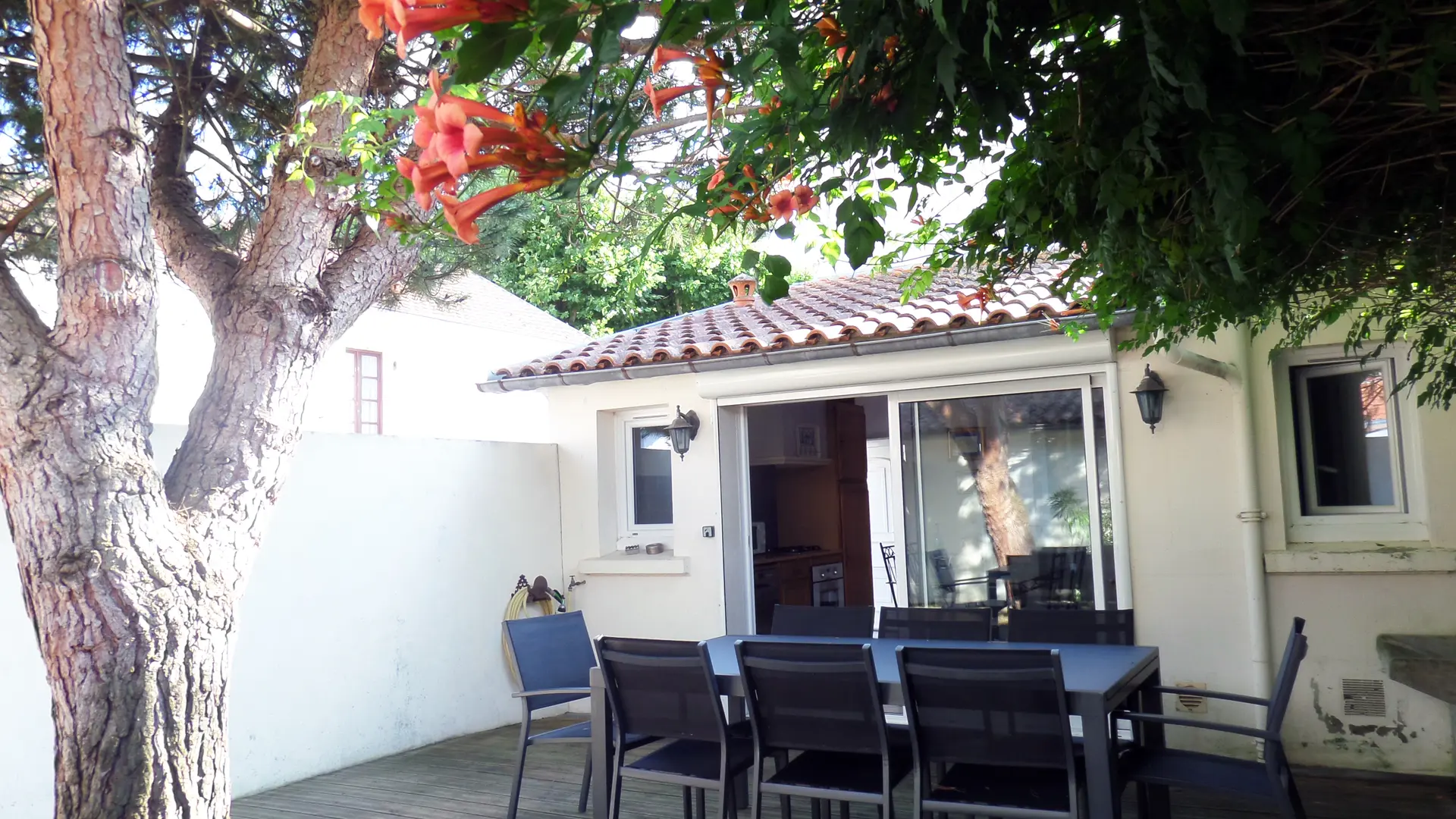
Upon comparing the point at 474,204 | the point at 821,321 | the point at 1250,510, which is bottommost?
the point at 1250,510

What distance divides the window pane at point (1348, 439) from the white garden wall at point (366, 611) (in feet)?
16.7

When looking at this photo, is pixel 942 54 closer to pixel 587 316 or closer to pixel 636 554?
pixel 636 554

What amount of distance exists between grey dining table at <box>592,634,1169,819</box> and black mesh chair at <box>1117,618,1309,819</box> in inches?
8.5

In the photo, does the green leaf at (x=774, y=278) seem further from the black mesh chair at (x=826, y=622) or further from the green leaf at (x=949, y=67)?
the black mesh chair at (x=826, y=622)

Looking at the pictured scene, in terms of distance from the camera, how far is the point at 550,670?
5.50 m

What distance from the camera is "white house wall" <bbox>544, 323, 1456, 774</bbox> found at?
17.8 ft

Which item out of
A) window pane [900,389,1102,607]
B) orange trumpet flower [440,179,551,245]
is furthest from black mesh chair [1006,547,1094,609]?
orange trumpet flower [440,179,551,245]

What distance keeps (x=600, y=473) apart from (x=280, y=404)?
3921mm

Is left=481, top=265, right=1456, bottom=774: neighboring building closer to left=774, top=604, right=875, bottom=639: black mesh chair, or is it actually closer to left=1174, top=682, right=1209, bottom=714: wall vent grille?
left=1174, top=682, right=1209, bottom=714: wall vent grille

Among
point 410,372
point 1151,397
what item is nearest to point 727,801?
point 1151,397

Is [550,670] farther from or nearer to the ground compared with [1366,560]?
nearer to the ground

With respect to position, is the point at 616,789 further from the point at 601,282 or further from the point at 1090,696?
the point at 601,282

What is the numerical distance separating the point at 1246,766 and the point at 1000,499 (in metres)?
2.61

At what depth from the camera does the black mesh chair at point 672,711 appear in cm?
405
